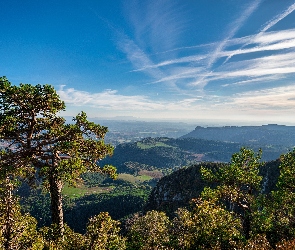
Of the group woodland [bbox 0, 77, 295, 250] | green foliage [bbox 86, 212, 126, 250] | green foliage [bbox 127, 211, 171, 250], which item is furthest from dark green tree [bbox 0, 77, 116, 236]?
green foliage [bbox 127, 211, 171, 250]

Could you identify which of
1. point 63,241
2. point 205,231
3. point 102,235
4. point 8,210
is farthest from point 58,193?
point 205,231

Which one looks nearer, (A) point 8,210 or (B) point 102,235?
(B) point 102,235

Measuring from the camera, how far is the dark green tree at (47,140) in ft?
63.0

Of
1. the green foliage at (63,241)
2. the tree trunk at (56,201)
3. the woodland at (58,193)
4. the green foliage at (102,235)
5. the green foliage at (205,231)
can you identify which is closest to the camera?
the green foliage at (102,235)

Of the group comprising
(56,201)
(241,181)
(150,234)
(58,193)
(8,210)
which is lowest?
(150,234)

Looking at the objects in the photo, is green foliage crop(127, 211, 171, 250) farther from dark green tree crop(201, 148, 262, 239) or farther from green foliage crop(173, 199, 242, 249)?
dark green tree crop(201, 148, 262, 239)

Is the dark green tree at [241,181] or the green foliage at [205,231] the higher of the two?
the dark green tree at [241,181]

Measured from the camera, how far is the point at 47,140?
21234 millimetres

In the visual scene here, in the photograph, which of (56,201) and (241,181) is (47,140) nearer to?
(56,201)

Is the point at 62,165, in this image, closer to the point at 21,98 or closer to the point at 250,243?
the point at 21,98

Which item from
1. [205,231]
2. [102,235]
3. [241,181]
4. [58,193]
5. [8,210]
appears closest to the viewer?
[102,235]

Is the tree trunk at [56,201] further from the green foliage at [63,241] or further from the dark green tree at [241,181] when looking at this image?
the dark green tree at [241,181]

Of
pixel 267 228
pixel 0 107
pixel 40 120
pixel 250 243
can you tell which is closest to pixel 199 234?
pixel 250 243

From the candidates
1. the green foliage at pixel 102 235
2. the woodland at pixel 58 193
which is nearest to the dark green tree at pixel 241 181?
the woodland at pixel 58 193
